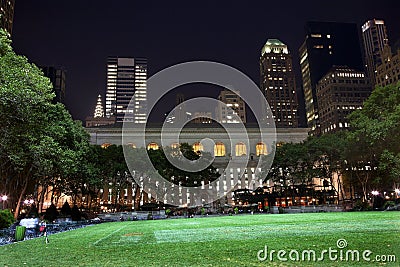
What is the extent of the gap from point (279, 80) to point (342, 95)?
7336 centimetres

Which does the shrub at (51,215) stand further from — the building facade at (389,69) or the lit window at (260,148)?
the building facade at (389,69)

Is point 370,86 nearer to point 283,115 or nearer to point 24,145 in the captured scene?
point 283,115

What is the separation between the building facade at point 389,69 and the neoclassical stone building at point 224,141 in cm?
2975

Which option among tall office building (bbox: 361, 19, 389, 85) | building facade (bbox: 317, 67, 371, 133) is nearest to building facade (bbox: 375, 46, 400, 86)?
building facade (bbox: 317, 67, 371, 133)

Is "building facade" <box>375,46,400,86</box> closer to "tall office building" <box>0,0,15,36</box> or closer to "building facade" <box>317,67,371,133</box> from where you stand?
"building facade" <box>317,67,371,133</box>

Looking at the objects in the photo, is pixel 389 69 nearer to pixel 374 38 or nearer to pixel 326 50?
pixel 326 50

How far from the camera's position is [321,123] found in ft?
444

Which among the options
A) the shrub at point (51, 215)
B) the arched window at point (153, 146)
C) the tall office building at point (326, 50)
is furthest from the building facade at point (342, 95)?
the shrub at point (51, 215)

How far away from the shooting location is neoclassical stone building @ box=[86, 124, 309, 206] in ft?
273

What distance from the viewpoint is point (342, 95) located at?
123 meters

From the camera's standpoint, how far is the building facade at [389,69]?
3792 inches

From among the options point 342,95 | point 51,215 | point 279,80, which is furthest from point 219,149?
point 279,80

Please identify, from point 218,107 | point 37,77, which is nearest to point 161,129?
point 37,77

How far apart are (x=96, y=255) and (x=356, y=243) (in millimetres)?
7778
